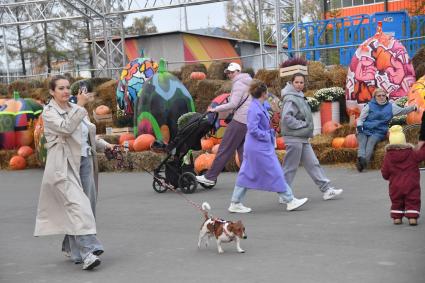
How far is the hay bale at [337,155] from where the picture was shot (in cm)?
1212

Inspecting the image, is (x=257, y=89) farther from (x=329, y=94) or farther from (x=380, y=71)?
(x=329, y=94)

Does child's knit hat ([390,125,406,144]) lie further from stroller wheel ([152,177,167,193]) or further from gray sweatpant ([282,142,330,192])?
stroller wheel ([152,177,167,193])

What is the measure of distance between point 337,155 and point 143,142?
422 cm

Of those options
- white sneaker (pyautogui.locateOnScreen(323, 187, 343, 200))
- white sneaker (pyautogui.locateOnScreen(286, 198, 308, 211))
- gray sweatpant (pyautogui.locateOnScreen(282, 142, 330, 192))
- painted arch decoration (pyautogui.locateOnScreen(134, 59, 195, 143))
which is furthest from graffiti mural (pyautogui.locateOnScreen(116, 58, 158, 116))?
white sneaker (pyautogui.locateOnScreen(286, 198, 308, 211))

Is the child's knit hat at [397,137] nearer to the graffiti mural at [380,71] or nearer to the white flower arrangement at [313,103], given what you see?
the graffiti mural at [380,71]

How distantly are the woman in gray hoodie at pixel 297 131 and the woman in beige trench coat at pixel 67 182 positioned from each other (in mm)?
3213

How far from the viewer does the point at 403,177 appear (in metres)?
6.91

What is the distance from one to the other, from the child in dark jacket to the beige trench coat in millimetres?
3078

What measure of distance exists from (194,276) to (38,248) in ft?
7.79

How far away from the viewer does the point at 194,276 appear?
5586mm

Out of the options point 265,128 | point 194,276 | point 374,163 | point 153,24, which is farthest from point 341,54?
point 153,24

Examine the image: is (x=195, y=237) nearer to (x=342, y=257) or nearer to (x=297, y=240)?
(x=297, y=240)

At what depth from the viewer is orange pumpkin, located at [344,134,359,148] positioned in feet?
40.4

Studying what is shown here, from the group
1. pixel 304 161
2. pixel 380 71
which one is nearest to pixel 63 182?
pixel 304 161
